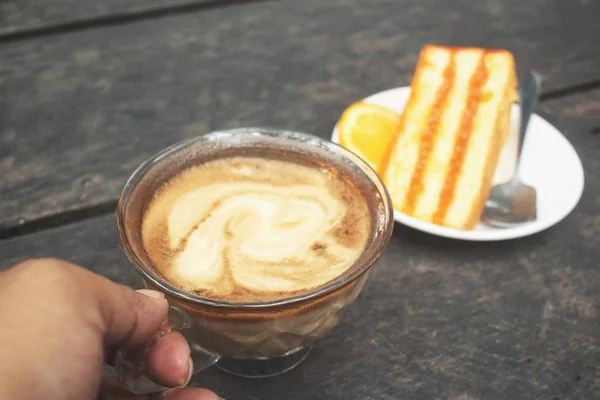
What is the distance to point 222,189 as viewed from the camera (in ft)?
2.83

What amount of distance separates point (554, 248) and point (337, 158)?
37cm

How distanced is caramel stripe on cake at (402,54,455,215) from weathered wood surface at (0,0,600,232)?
0.20m

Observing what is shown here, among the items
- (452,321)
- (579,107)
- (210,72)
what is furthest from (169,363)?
(579,107)

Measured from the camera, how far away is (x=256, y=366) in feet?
2.61

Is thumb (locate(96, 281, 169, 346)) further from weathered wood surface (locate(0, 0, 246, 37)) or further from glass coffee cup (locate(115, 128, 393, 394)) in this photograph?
weathered wood surface (locate(0, 0, 246, 37))

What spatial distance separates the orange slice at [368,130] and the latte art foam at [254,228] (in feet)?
0.80

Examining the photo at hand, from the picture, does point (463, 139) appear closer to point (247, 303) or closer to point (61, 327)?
point (247, 303)

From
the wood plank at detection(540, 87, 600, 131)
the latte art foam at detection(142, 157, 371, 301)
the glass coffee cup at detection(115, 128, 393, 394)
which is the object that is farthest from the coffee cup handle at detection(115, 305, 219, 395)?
→ the wood plank at detection(540, 87, 600, 131)

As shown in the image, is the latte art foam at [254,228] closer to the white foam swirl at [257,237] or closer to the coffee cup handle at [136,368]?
the white foam swirl at [257,237]

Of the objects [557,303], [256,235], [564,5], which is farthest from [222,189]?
[564,5]

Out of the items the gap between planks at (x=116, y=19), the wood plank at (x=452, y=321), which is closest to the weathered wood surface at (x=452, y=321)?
the wood plank at (x=452, y=321)

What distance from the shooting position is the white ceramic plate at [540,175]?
0.95m

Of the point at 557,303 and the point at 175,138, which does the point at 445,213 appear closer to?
the point at 557,303

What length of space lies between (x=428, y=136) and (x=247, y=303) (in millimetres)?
623
